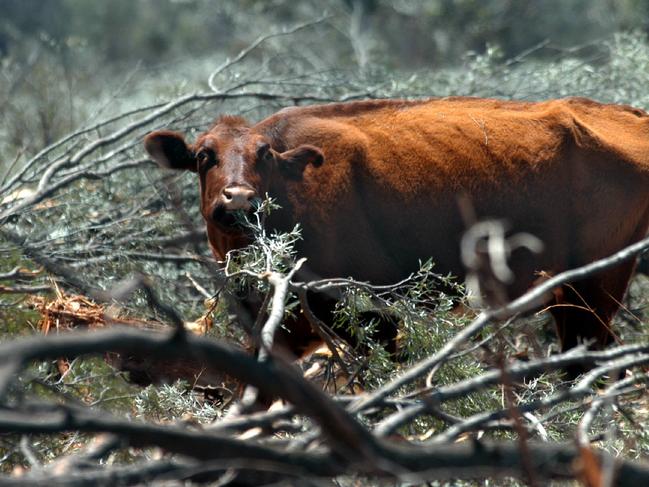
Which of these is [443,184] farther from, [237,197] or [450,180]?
[237,197]

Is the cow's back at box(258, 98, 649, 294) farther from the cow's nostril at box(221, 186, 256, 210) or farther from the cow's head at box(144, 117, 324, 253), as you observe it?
the cow's nostril at box(221, 186, 256, 210)

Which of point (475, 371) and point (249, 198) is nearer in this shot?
point (475, 371)

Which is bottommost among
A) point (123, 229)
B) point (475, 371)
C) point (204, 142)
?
point (475, 371)

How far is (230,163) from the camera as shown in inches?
235

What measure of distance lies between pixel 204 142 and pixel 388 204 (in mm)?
1111

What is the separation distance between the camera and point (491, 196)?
21.9 feet

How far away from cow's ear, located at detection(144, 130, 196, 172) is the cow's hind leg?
2319 mm

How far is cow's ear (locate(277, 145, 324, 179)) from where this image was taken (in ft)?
20.3

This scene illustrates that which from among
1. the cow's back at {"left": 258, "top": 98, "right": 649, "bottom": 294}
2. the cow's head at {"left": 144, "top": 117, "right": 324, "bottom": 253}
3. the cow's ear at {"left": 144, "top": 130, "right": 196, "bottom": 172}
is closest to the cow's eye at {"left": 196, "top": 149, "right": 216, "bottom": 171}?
the cow's head at {"left": 144, "top": 117, "right": 324, "bottom": 253}

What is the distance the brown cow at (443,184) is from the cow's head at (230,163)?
12mm

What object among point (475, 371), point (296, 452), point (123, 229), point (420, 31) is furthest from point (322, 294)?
point (420, 31)

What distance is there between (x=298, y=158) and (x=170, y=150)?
2.38 feet

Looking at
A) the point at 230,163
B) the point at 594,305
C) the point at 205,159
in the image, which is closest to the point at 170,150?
the point at 205,159

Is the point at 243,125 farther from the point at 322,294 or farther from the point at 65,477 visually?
the point at 65,477
